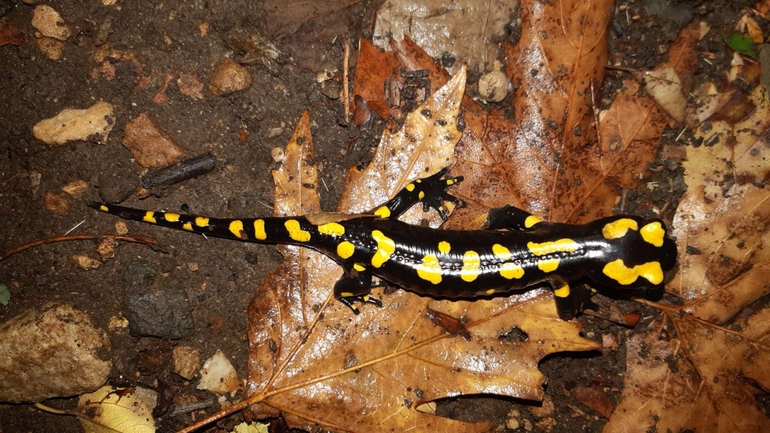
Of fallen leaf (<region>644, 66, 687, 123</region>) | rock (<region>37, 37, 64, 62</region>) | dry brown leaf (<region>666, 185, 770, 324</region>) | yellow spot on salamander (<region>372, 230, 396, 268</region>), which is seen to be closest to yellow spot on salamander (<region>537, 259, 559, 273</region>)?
dry brown leaf (<region>666, 185, 770, 324</region>)

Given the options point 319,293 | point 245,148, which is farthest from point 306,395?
point 245,148

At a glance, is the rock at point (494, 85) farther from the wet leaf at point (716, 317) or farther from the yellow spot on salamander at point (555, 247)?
the wet leaf at point (716, 317)

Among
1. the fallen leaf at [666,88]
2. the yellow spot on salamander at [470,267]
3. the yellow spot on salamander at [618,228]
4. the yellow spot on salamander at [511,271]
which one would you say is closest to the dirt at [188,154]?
the fallen leaf at [666,88]

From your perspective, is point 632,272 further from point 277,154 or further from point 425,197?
point 277,154

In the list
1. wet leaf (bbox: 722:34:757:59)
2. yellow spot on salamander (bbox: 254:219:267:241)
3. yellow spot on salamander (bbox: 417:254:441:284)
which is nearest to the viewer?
yellow spot on salamander (bbox: 417:254:441:284)

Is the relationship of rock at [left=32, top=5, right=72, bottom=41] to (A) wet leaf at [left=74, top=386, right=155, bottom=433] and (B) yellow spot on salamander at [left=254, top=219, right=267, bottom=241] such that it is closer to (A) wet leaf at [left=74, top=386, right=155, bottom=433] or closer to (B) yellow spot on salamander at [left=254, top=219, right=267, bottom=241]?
(B) yellow spot on salamander at [left=254, top=219, right=267, bottom=241]

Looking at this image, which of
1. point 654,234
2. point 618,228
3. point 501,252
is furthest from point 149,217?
point 654,234
